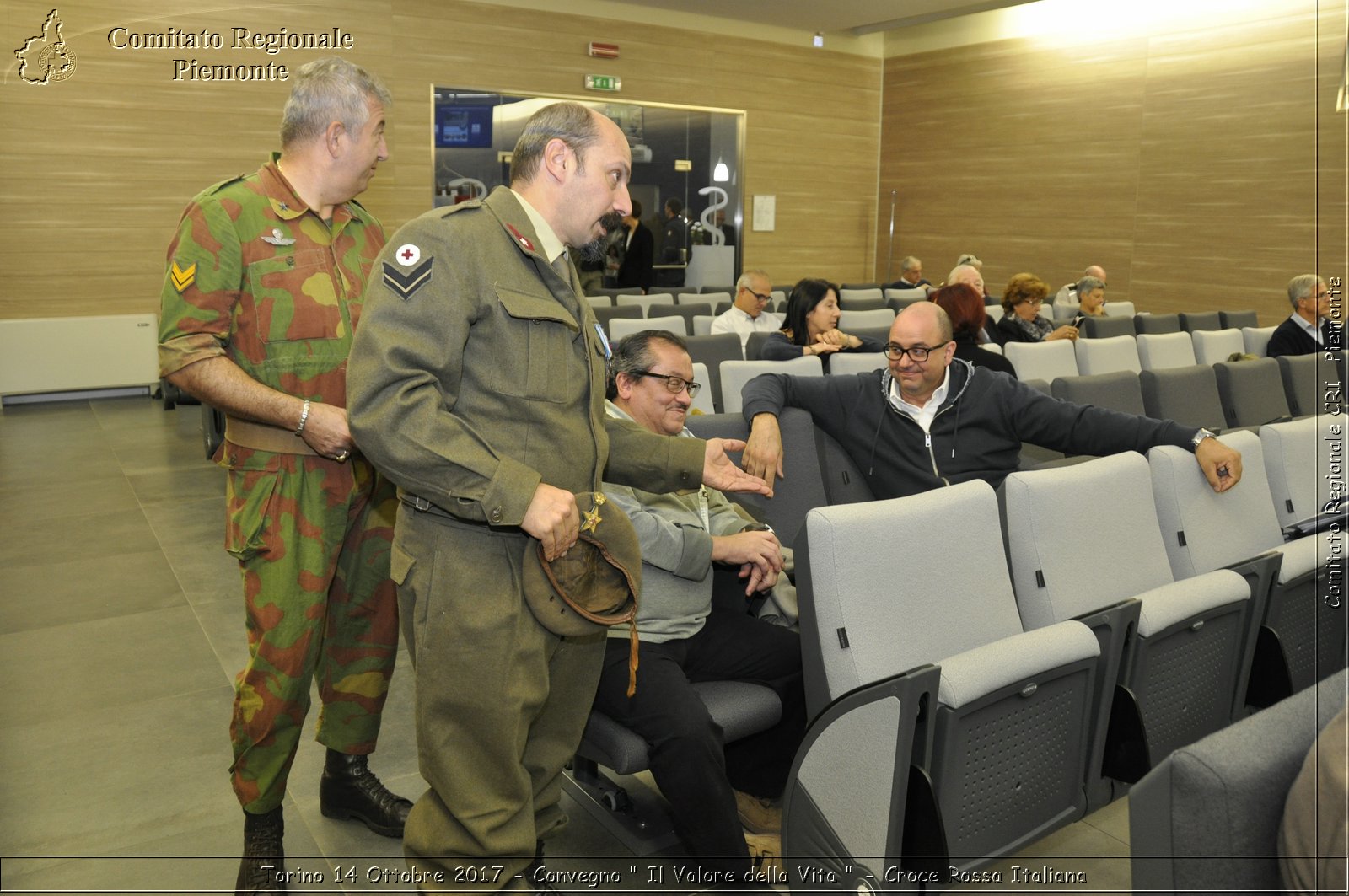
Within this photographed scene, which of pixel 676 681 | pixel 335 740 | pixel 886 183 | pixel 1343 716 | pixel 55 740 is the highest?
pixel 886 183

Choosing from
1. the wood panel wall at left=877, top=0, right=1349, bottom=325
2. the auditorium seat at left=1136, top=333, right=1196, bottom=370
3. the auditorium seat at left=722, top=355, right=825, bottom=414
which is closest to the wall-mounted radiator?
the auditorium seat at left=722, top=355, right=825, bottom=414

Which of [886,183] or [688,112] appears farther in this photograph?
[886,183]

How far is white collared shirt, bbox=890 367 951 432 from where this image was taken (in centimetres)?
321

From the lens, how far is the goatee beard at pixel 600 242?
184 cm

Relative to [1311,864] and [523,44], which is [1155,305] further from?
[1311,864]

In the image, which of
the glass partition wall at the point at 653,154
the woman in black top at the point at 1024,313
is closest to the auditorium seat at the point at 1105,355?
the woman in black top at the point at 1024,313

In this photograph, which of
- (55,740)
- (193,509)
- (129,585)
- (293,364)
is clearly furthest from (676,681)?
(193,509)

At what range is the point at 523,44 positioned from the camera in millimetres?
11234

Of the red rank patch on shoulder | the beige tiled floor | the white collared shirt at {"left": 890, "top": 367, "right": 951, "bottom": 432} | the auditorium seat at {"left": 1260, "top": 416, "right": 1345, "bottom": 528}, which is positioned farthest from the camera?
the white collared shirt at {"left": 890, "top": 367, "right": 951, "bottom": 432}

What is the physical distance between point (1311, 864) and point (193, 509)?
530 cm

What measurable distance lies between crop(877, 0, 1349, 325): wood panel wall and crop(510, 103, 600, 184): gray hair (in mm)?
A: 8829

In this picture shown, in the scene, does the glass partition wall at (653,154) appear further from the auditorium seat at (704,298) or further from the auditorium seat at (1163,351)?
the auditorium seat at (1163,351)

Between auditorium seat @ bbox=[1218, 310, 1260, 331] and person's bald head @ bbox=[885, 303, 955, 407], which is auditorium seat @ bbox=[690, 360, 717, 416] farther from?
auditorium seat @ bbox=[1218, 310, 1260, 331]

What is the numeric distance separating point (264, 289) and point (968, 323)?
3.11 meters
